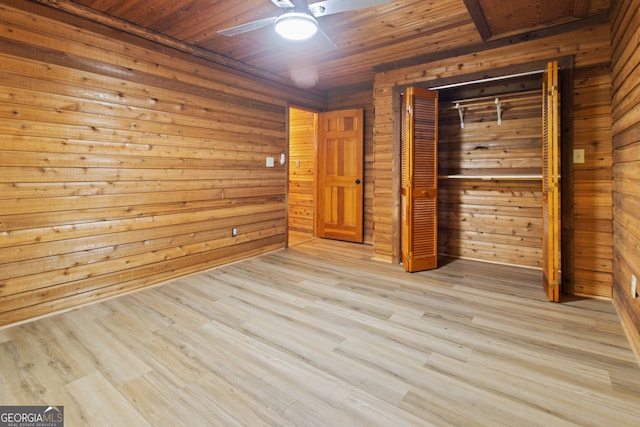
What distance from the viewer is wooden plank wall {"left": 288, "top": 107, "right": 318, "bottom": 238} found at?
596 centimetres

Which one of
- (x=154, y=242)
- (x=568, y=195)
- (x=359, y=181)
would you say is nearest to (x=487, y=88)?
(x=568, y=195)

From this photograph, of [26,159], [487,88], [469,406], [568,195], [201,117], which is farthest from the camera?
[487,88]

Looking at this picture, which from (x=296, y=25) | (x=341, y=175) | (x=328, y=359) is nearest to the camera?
(x=328, y=359)

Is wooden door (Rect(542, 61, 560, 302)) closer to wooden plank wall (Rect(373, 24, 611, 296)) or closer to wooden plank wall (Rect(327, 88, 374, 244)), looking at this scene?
wooden plank wall (Rect(373, 24, 611, 296))

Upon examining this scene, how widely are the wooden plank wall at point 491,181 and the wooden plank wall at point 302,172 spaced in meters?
2.38

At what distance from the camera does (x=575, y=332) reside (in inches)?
92.0

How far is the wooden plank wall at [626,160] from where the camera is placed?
2.12 m

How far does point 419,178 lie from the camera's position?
378cm

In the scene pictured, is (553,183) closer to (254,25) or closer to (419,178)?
(419,178)

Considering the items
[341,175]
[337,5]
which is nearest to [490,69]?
[337,5]

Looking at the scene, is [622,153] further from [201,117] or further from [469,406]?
[201,117]

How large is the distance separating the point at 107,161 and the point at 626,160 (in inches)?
168

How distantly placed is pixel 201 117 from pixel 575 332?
13.1ft

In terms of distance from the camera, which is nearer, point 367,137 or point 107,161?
point 107,161
